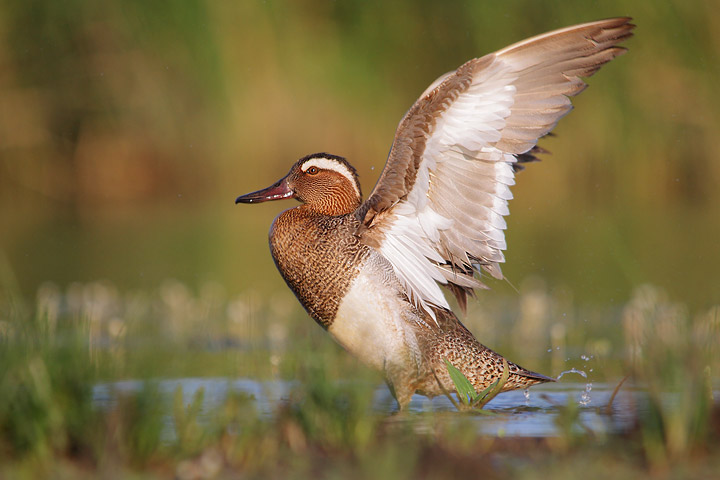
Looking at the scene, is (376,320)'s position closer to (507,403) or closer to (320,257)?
(320,257)

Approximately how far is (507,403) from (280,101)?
8.77 meters

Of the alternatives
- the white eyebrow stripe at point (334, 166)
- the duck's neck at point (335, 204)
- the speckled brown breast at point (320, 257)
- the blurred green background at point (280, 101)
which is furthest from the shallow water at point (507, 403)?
the blurred green background at point (280, 101)

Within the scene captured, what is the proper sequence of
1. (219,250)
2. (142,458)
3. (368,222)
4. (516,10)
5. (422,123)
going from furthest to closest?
(516,10), (219,250), (368,222), (422,123), (142,458)

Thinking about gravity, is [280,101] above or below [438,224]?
above

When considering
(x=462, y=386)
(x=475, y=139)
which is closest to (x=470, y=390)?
(x=462, y=386)

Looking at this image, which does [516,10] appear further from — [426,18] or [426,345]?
[426,345]

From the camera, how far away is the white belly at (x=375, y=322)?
440cm

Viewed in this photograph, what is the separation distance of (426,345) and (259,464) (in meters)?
1.72

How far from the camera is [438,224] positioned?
4.44 m

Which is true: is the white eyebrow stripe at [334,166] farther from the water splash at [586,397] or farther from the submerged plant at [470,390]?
the water splash at [586,397]

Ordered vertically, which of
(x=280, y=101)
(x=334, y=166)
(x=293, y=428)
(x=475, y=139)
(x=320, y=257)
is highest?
(x=280, y=101)

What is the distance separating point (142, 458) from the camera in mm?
2881

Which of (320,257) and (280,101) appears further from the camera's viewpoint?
(280,101)

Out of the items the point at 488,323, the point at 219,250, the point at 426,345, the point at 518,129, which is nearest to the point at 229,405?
the point at 426,345
